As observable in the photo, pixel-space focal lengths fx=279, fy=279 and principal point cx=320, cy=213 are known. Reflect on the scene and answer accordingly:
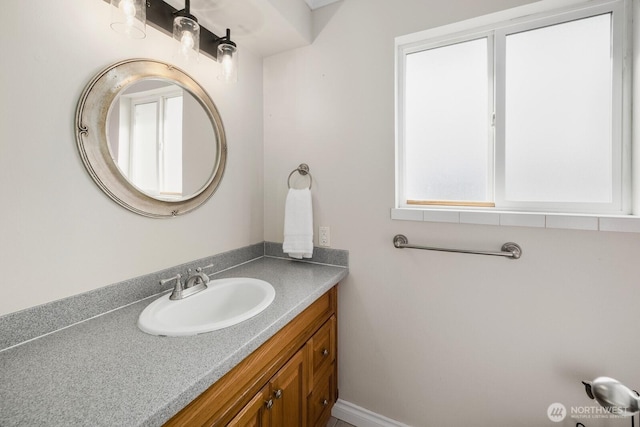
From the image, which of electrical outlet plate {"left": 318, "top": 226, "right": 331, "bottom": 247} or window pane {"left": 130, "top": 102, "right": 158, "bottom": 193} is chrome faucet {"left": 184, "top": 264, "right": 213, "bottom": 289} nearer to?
window pane {"left": 130, "top": 102, "right": 158, "bottom": 193}

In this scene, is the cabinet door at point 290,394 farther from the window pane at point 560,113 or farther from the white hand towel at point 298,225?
the window pane at point 560,113

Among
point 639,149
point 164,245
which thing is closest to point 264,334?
point 164,245

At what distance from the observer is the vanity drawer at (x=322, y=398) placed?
1258 millimetres

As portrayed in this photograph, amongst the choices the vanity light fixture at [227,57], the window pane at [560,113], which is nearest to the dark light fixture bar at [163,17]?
the vanity light fixture at [227,57]

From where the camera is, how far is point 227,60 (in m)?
1.31

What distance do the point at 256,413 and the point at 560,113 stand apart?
1.66m

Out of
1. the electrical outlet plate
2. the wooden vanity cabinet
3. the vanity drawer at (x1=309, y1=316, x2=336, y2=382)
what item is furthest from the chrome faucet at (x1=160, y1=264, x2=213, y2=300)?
the electrical outlet plate

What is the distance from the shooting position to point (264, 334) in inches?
A: 33.5

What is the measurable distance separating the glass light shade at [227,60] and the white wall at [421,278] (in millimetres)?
389

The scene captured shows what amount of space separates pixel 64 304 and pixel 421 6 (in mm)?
1859

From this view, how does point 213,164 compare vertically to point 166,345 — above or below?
above

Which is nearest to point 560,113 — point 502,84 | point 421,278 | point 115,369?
point 502,84

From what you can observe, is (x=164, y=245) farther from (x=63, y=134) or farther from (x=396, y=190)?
(x=396, y=190)

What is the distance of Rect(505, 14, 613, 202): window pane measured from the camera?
115cm
